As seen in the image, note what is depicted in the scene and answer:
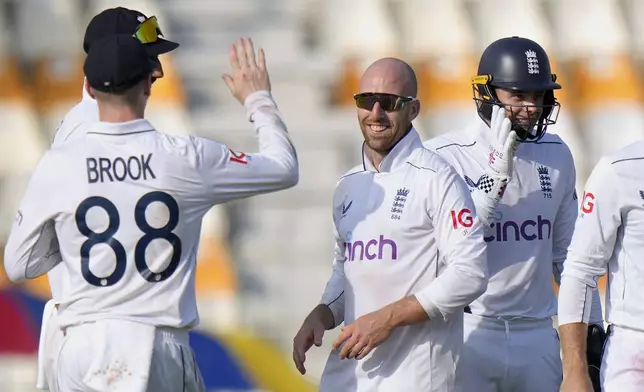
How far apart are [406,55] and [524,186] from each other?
734 cm

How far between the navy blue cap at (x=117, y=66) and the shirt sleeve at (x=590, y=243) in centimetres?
142

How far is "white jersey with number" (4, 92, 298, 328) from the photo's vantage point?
166 inches

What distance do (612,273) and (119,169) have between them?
5.12 feet

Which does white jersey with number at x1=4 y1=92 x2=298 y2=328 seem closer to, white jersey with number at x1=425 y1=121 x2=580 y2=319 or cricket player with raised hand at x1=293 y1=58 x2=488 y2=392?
cricket player with raised hand at x1=293 y1=58 x2=488 y2=392

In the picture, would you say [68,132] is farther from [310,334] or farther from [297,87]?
[297,87]

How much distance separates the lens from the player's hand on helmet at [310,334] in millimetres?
4824

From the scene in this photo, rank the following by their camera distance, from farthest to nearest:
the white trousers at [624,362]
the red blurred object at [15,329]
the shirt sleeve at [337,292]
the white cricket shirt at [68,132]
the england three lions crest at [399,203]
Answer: the red blurred object at [15,329] < the shirt sleeve at [337,292] < the england three lions crest at [399,203] < the white cricket shirt at [68,132] < the white trousers at [624,362]

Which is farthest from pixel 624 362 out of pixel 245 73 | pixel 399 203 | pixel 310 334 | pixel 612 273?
pixel 245 73

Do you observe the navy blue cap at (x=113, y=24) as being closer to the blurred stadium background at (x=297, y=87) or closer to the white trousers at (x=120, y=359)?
the white trousers at (x=120, y=359)

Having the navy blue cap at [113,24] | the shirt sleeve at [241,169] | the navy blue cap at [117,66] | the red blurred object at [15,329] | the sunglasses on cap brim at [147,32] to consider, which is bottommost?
the red blurred object at [15,329]

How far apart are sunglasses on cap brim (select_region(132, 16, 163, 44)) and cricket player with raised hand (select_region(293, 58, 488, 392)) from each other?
764 mm

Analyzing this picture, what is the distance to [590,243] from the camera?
4.15 metres

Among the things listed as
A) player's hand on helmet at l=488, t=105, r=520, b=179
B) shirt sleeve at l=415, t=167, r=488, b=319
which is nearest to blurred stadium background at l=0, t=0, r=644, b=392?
player's hand on helmet at l=488, t=105, r=520, b=179

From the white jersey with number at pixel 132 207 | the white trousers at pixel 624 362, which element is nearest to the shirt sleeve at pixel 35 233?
the white jersey with number at pixel 132 207
